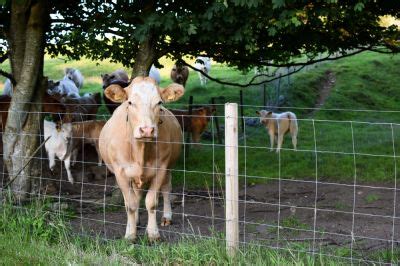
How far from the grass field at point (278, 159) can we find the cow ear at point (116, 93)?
133 centimetres

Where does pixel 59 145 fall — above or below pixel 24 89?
below

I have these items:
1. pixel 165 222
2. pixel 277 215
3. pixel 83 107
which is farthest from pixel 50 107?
pixel 277 215

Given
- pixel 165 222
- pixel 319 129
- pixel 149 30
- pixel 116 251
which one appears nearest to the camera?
pixel 116 251

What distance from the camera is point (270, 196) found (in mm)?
11922

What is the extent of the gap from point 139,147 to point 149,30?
109 inches

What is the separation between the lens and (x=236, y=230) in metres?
6.35

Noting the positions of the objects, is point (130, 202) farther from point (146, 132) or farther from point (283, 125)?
point (283, 125)

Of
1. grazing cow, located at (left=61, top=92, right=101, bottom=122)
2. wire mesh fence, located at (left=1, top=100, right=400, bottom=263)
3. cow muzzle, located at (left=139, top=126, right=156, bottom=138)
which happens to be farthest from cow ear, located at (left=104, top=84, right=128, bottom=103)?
grazing cow, located at (left=61, top=92, right=101, bottom=122)

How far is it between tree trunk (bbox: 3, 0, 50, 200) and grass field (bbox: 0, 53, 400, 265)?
229 centimetres

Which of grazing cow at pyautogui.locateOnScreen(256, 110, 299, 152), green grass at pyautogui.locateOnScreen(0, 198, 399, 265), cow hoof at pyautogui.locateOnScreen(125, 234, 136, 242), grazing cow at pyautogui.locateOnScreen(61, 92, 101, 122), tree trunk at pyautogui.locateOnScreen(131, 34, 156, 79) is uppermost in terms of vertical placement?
tree trunk at pyautogui.locateOnScreen(131, 34, 156, 79)

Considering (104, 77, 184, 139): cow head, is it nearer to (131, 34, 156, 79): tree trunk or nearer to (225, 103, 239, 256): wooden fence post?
(225, 103, 239, 256): wooden fence post

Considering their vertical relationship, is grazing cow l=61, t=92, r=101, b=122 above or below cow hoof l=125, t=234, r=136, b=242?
above

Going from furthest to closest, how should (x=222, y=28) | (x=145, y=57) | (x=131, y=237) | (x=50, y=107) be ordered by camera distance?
(x=50, y=107)
(x=145, y=57)
(x=222, y=28)
(x=131, y=237)

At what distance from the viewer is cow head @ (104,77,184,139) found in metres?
7.44
